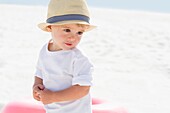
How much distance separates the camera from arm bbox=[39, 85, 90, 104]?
144 centimetres

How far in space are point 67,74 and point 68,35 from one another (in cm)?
12

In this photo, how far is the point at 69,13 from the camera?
4.77 feet

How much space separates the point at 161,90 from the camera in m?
4.64

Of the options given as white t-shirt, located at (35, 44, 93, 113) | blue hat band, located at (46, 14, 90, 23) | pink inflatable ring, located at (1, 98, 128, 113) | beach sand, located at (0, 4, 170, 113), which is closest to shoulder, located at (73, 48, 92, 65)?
white t-shirt, located at (35, 44, 93, 113)

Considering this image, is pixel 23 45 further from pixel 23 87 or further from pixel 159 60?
pixel 23 87

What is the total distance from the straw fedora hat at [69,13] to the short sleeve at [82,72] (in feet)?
0.39

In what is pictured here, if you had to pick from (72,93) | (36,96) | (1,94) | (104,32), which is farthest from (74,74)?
(104,32)

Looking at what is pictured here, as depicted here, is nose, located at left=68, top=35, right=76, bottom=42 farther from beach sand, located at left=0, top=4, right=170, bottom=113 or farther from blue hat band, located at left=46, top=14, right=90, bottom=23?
beach sand, located at left=0, top=4, right=170, bottom=113

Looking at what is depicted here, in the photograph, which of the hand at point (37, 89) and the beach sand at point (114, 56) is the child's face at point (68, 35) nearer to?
the hand at point (37, 89)

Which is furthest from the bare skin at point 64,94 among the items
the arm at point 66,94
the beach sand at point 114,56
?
the beach sand at point 114,56

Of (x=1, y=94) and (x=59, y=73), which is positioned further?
(x=1, y=94)

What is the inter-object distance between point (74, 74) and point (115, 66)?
15.3 ft

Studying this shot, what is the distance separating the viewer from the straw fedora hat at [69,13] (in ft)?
4.76

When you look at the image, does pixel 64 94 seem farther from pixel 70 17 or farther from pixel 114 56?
pixel 114 56
